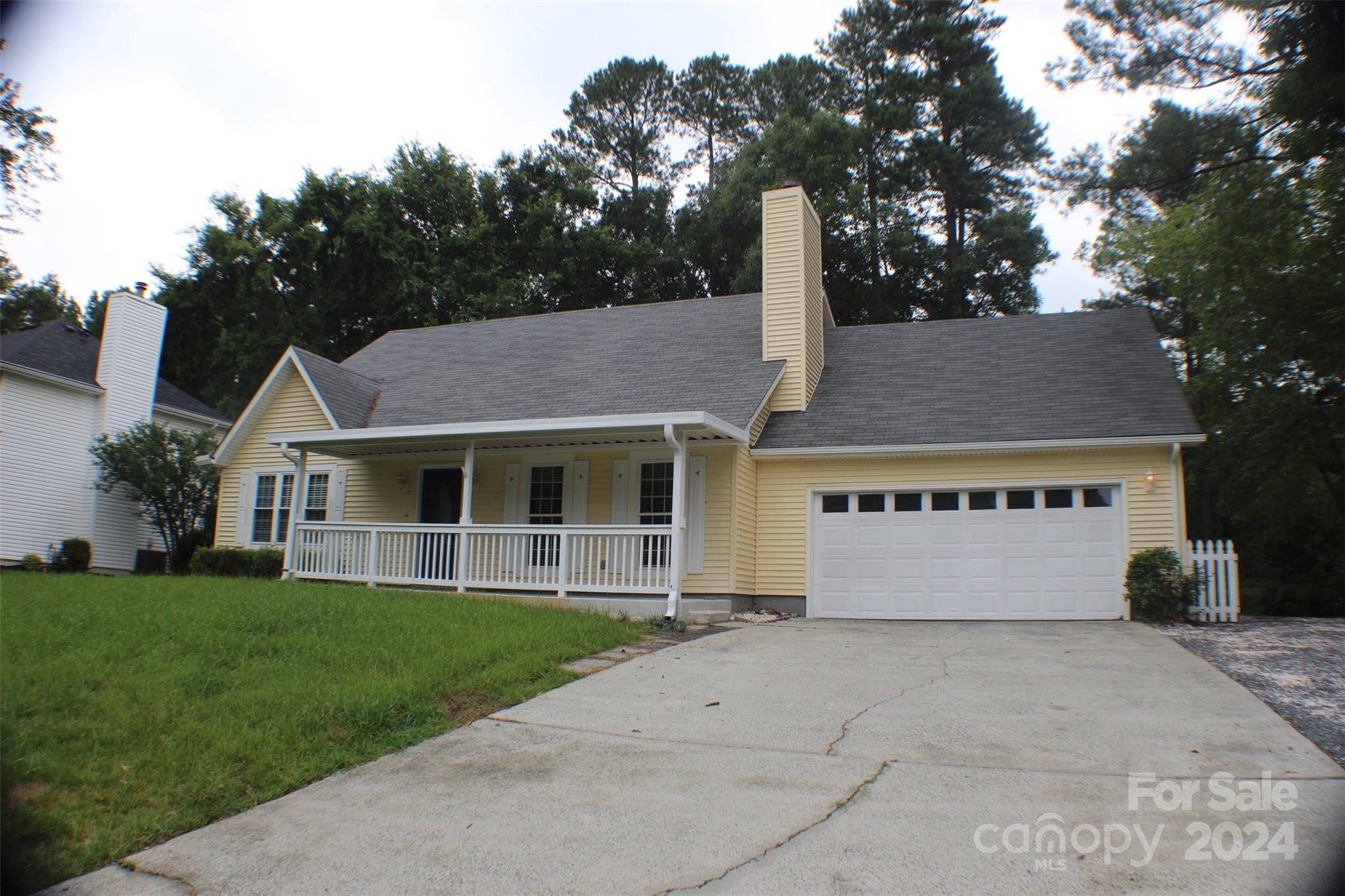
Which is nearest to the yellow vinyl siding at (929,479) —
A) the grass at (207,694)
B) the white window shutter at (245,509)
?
the grass at (207,694)

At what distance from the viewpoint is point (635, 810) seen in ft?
15.0

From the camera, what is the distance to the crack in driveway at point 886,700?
573 centimetres

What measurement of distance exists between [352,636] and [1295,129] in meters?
14.6

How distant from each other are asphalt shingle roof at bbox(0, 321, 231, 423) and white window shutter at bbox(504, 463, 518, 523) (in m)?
10.9

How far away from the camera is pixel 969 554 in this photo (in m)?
13.1

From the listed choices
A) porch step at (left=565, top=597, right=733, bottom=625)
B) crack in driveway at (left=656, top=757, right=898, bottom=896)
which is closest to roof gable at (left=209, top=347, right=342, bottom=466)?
porch step at (left=565, top=597, right=733, bottom=625)

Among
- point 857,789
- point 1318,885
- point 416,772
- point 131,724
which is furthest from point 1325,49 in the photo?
point 131,724

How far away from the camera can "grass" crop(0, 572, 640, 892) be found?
4.34 meters

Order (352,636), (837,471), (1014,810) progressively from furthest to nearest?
(837,471)
(352,636)
(1014,810)

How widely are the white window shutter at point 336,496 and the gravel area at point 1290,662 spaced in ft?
41.5

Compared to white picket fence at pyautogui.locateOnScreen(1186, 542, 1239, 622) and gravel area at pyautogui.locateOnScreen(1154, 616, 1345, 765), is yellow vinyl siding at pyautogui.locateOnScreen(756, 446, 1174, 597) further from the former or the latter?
gravel area at pyautogui.locateOnScreen(1154, 616, 1345, 765)

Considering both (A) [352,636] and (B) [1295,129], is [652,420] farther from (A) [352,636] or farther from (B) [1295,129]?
(B) [1295,129]

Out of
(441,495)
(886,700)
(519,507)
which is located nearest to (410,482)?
(441,495)

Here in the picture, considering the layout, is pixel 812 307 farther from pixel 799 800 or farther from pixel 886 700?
pixel 799 800
